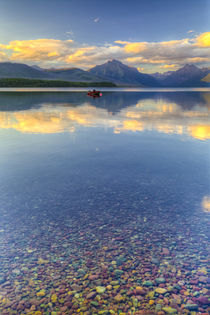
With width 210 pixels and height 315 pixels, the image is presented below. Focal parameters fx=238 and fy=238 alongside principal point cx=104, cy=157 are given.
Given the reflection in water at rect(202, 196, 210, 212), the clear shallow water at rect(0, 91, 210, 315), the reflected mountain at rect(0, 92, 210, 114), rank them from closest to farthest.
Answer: the clear shallow water at rect(0, 91, 210, 315), the reflection in water at rect(202, 196, 210, 212), the reflected mountain at rect(0, 92, 210, 114)

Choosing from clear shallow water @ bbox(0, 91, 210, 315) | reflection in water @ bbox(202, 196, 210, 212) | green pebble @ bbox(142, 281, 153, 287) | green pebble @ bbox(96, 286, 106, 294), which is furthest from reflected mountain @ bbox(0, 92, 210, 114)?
green pebble @ bbox(96, 286, 106, 294)

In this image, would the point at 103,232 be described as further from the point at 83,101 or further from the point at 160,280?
the point at 83,101

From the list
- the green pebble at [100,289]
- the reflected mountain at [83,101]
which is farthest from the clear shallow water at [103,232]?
the reflected mountain at [83,101]

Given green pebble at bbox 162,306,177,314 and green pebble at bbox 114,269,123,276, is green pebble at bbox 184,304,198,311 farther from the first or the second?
green pebble at bbox 114,269,123,276

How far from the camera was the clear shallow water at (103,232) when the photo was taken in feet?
24.2

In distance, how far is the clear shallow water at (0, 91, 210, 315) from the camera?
7.37 m

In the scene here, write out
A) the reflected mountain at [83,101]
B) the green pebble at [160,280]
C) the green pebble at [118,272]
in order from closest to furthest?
1. the green pebble at [160,280]
2. the green pebble at [118,272]
3. the reflected mountain at [83,101]

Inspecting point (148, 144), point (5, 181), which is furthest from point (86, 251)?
point (148, 144)

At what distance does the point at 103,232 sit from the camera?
10406mm

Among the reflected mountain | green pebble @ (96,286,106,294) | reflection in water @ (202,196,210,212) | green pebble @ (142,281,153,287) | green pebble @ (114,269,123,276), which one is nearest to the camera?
green pebble @ (96,286,106,294)

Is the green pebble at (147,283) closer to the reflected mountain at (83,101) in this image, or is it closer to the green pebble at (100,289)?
the green pebble at (100,289)

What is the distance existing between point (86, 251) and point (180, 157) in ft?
47.9

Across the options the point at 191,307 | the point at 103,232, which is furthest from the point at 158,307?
the point at 103,232

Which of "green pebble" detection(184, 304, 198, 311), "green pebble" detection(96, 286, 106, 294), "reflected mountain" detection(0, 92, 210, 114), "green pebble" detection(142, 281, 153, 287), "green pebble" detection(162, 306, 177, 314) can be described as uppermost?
"reflected mountain" detection(0, 92, 210, 114)
